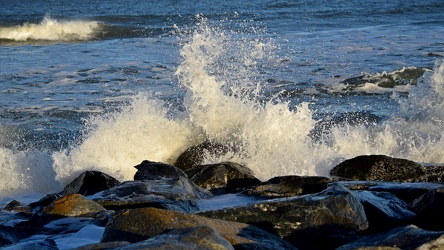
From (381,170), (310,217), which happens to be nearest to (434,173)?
(381,170)

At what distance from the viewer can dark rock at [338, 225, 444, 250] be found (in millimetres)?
3258

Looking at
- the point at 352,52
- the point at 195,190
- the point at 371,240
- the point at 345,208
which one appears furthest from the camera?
the point at 352,52

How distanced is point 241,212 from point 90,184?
2256 millimetres

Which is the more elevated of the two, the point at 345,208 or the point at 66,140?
the point at 345,208

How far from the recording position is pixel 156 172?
243 inches

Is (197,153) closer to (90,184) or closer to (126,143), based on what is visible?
(126,143)

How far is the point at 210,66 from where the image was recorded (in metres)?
13.5

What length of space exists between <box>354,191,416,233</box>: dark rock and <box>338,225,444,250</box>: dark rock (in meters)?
0.73

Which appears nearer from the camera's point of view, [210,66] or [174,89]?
[174,89]

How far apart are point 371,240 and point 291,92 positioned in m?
8.45

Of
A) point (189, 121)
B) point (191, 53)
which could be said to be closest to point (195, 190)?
point (189, 121)

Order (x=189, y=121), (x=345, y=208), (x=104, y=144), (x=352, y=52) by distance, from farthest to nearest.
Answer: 1. (x=352, y=52)
2. (x=189, y=121)
3. (x=104, y=144)
4. (x=345, y=208)

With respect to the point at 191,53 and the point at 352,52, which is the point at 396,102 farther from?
the point at 352,52

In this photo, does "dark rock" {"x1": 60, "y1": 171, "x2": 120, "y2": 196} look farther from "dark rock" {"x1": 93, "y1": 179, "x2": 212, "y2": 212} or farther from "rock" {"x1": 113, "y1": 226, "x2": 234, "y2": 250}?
"rock" {"x1": 113, "y1": 226, "x2": 234, "y2": 250}
